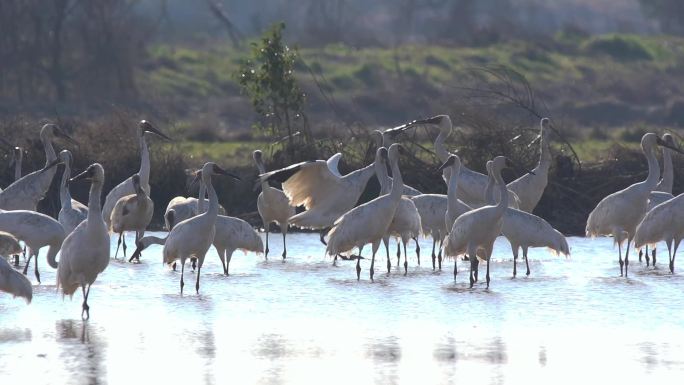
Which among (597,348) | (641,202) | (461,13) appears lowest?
(597,348)

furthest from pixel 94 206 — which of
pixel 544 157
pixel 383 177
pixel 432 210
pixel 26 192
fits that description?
pixel 544 157

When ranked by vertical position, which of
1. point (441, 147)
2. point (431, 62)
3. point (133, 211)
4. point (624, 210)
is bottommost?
point (624, 210)

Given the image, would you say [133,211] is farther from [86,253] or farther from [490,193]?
[86,253]

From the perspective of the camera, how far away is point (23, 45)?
35.8 meters

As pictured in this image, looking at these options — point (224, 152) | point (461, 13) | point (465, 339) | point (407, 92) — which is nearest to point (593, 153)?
point (224, 152)

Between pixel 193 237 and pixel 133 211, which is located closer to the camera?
pixel 193 237

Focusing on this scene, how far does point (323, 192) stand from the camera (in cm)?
1742

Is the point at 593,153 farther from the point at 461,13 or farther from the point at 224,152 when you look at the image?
the point at 461,13

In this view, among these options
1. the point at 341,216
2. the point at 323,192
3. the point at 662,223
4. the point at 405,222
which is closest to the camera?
the point at 662,223

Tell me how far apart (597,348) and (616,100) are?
25273 millimetres

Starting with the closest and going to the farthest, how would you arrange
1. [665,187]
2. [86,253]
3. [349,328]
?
[349,328] → [86,253] → [665,187]

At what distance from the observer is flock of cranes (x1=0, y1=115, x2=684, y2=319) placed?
1462 centimetres

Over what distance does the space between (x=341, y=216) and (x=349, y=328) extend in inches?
183

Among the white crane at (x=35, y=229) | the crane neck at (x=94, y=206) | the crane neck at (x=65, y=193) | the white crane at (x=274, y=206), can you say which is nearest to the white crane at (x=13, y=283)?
the crane neck at (x=94, y=206)
